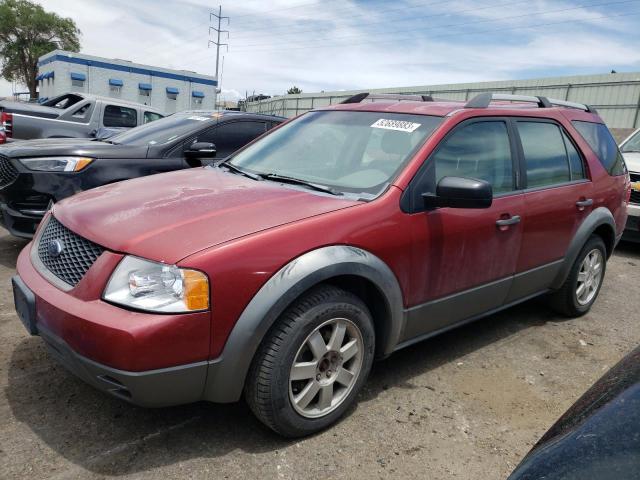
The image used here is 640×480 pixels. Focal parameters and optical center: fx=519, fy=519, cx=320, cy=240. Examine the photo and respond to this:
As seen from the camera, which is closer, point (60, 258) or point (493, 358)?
point (60, 258)

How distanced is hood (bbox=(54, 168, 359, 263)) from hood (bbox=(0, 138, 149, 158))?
6.29 ft

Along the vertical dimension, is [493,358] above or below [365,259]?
below

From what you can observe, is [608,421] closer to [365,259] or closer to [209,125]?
[365,259]

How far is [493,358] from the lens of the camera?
3648 mm

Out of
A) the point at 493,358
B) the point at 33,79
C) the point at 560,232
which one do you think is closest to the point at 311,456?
the point at 493,358

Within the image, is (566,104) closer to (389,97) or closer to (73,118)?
(389,97)

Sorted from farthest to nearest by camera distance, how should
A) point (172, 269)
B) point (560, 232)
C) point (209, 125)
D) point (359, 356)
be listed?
point (209, 125) < point (560, 232) < point (359, 356) < point (172, 269)

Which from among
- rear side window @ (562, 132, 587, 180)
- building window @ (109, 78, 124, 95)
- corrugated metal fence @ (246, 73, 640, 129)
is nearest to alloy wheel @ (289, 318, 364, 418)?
rear side window @ (562, 132, 587, 180)

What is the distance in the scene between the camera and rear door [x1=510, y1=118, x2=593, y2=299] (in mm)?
3607

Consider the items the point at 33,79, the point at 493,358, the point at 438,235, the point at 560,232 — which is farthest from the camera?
the point at 33,79

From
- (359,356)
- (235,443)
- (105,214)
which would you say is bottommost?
(235,443)

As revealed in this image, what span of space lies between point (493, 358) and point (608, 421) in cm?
236

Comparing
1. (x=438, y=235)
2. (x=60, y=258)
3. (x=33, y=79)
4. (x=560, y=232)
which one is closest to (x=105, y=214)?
(x=60, y=258)

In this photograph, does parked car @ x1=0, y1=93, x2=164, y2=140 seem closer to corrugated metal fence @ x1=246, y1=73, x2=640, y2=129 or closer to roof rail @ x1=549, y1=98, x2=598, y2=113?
roof rail @ x1=549, y1=98, x2=598, y2=113
